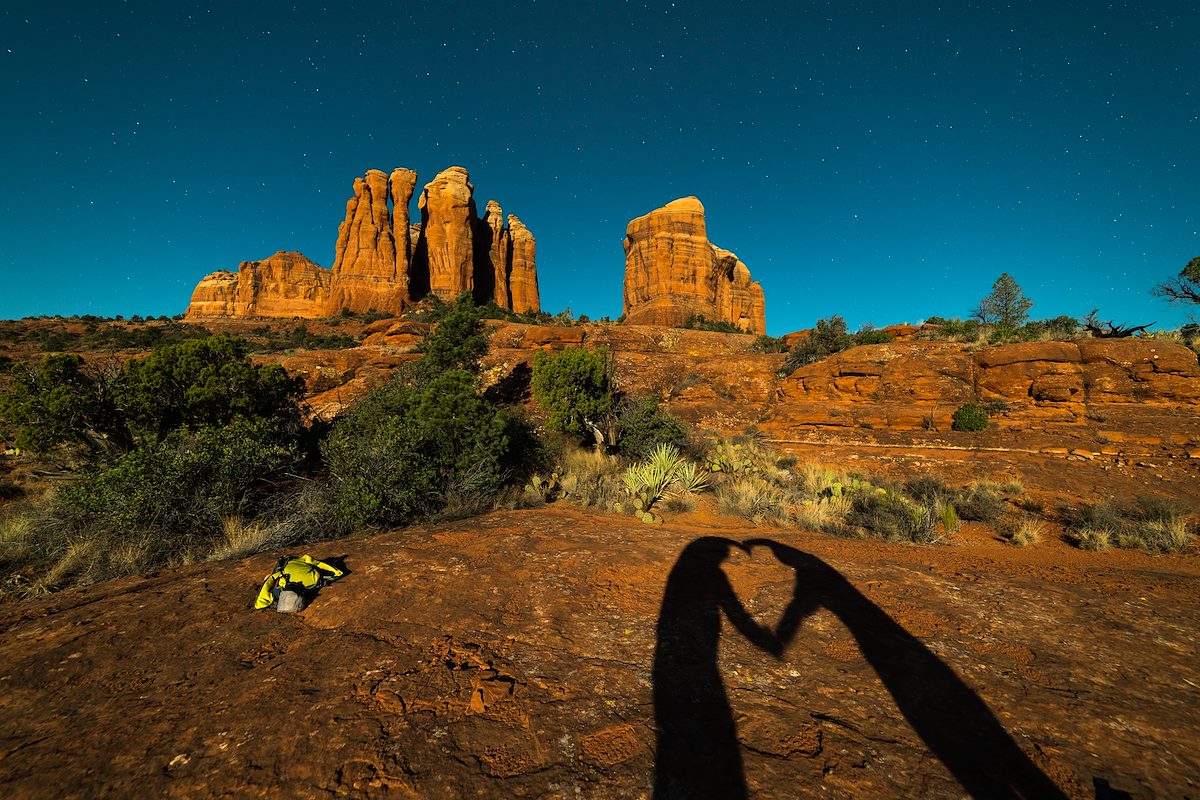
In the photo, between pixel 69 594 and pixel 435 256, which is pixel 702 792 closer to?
pixel 69 594

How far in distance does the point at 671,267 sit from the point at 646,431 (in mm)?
37763

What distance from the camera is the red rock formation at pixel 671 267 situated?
151ft

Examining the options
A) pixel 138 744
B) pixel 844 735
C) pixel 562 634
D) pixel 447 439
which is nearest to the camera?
pixel 138 744

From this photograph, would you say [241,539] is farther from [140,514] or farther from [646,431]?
[646,431]

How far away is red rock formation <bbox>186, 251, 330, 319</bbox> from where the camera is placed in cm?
5269

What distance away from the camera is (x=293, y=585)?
3.99m

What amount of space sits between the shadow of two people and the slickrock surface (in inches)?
0.6

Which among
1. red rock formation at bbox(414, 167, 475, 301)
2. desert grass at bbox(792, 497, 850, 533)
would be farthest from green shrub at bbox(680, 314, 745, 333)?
desert grass at bbox(792, 497, 850, 533)

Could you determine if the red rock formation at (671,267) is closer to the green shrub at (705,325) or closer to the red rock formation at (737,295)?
the green shrub at (705,325)

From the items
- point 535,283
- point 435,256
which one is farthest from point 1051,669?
point 535,283

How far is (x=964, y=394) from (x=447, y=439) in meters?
16.4

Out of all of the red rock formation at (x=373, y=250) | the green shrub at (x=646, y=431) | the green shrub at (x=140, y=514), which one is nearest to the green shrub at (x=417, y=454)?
the green shrub at (x=140, y=514)

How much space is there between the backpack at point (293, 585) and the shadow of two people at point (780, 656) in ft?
10.3

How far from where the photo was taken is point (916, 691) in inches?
110
